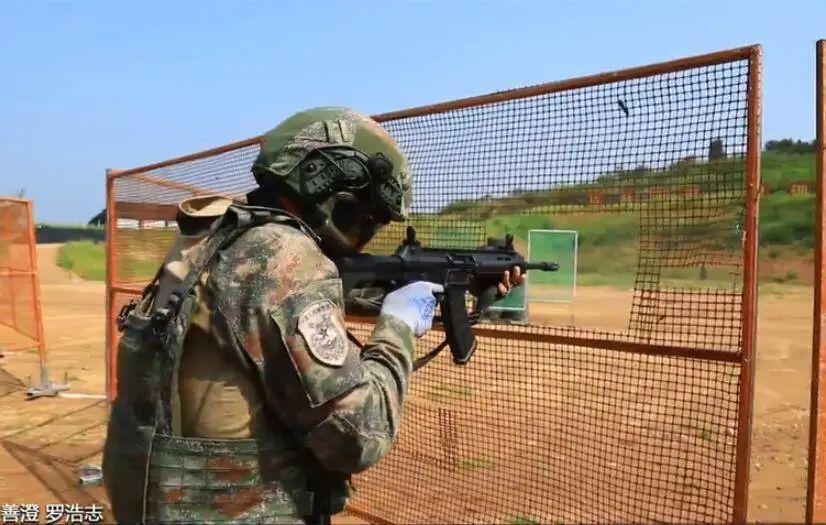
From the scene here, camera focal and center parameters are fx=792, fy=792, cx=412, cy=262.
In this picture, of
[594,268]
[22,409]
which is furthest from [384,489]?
[594,268]

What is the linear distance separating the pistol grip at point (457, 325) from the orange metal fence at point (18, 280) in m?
7.60

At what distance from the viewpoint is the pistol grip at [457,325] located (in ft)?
8.80

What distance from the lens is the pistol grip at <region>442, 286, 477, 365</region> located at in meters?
2.68

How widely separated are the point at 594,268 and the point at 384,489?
23605 millimetres

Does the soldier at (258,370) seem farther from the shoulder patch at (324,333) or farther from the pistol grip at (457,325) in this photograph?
the pistol grip at (457,325)

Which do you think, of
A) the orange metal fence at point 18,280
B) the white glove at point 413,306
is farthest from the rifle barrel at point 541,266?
the orange metal fence at point 18,280

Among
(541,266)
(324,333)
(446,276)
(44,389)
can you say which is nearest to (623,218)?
(541,266)

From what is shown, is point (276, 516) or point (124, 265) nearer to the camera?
point (276, 516)

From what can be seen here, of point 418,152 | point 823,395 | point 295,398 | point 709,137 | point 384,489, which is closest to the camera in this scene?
point 295,398

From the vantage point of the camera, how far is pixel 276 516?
1.84 metres

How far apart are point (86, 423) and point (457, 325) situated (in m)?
6.25

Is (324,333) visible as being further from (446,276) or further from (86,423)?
(86,423)

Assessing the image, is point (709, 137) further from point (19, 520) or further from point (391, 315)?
point (19, 520)

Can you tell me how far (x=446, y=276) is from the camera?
8.96ft
